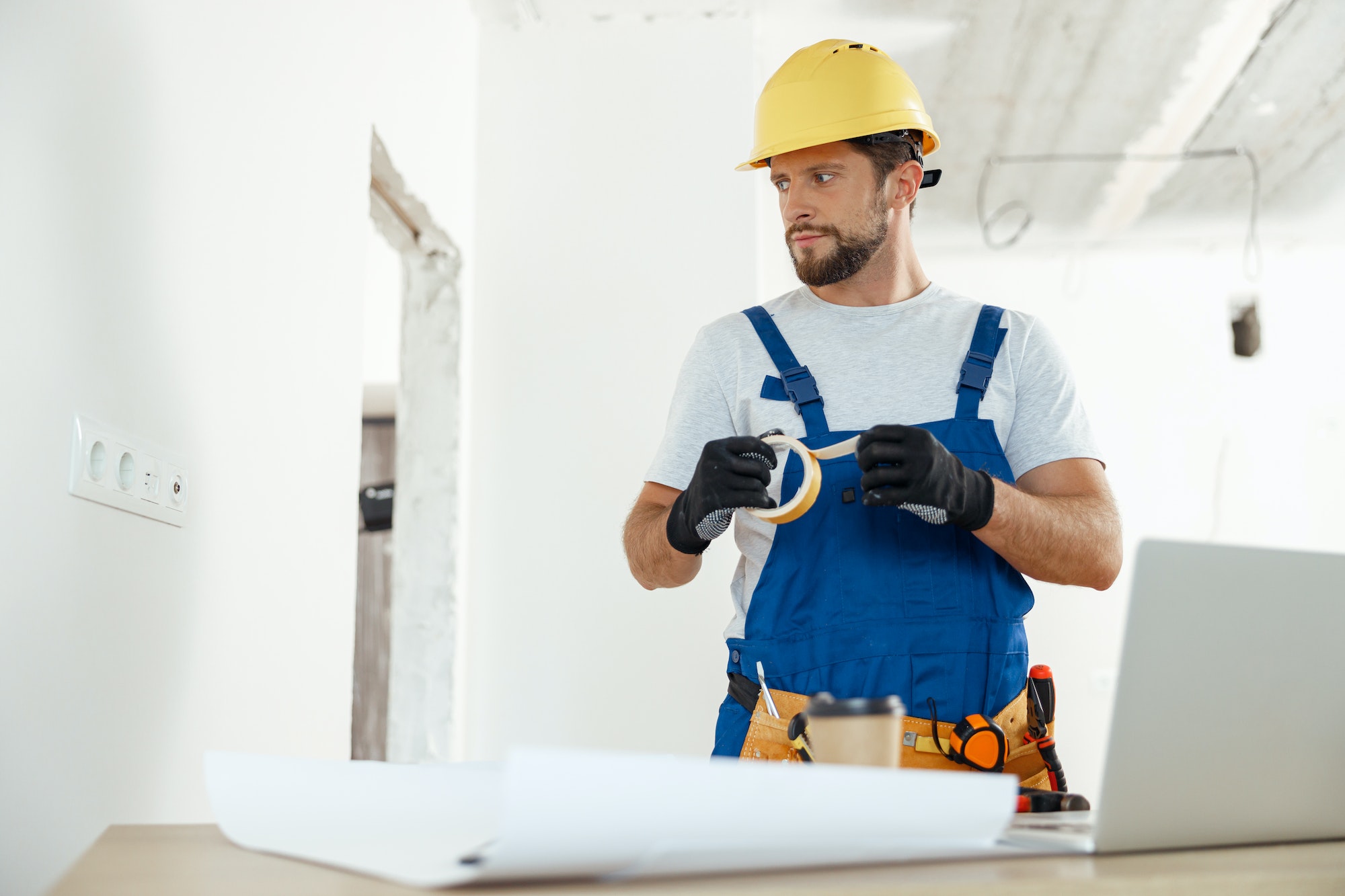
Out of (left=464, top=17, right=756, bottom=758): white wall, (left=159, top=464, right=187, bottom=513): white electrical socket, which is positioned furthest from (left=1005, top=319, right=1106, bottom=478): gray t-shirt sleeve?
(left=464, top=17, right=756, bottom=758): white wall

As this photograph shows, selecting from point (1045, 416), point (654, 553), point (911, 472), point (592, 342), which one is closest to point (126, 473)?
point (654, 553)

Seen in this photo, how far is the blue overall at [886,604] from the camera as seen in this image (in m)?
1.30

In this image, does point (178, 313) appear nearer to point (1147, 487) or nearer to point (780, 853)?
point (780, 853)

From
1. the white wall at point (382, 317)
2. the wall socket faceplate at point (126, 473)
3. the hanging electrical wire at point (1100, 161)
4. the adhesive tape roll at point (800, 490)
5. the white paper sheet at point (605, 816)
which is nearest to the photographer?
the white paper sheet at point (605, 816)

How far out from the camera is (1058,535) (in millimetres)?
1307

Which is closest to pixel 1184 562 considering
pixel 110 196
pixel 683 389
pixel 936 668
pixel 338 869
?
pixel 338 869

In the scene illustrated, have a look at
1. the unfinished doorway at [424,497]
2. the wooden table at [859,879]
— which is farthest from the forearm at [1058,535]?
the unfinished doorway at [424,497]

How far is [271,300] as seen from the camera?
178 cm

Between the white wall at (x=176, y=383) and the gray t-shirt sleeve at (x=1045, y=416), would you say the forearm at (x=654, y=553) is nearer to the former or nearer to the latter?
the gray t-shirt sleeve at (x=1045, y=416)

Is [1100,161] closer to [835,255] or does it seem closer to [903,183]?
[903,183]

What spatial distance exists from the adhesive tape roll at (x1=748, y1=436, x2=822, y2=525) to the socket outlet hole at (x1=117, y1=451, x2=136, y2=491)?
0.76m

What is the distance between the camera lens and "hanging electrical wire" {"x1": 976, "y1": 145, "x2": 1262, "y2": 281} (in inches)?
166

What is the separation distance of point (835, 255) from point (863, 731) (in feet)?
3.38

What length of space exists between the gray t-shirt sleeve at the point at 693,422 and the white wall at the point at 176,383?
2.13 ft
